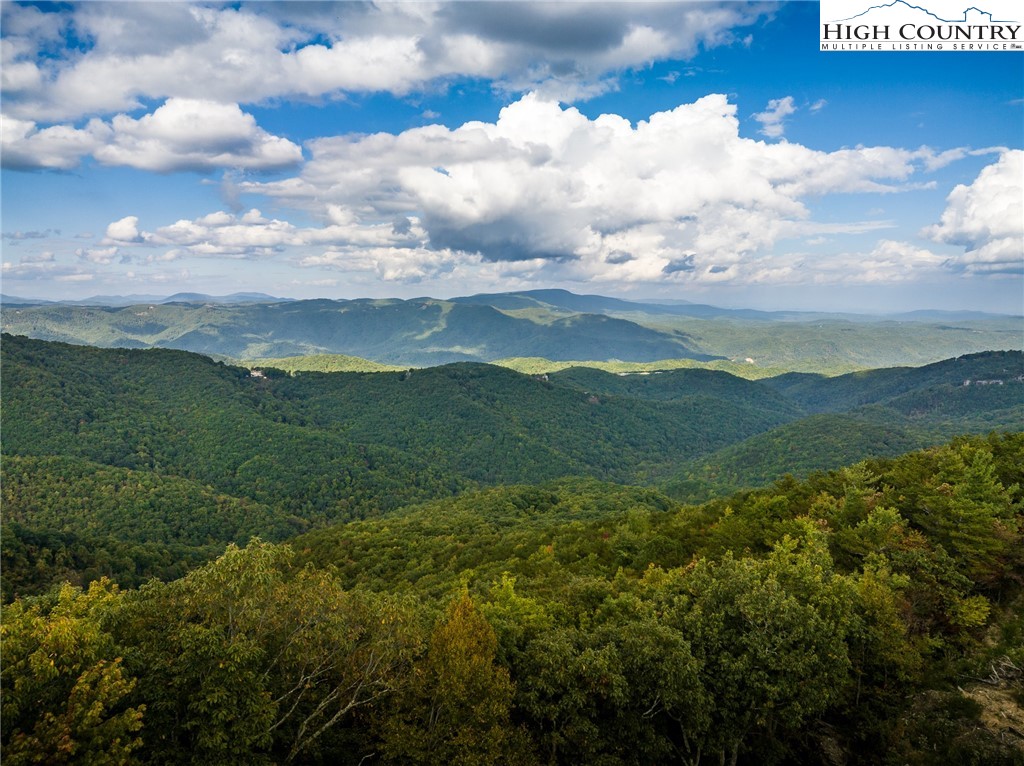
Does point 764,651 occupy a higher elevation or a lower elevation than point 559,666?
lower

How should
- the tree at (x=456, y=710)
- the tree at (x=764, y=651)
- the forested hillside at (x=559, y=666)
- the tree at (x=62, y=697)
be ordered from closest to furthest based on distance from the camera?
the tree at (x=62, y=697) → the forested hillside at (x=559, y=666) → the tree at (x=456, y=710) → the tree at (x=764, y=651)

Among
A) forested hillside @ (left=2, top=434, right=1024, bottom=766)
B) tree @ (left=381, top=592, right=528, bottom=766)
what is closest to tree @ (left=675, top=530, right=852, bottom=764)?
forested hillside @ (left=2, top=434, right=1024, bottom=766)

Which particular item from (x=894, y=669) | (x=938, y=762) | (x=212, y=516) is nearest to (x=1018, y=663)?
(x=894, y=669)

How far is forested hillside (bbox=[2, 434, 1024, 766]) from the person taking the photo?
18.7 meters

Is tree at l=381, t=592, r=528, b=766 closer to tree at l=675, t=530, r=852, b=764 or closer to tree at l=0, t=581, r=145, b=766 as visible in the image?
tree at l=0, t=581, r=145, b=766

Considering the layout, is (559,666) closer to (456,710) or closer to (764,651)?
(456,710)

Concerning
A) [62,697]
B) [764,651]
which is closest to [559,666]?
[764,651]

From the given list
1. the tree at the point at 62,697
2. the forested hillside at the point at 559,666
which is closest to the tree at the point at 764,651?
the forested hillside at the point at 559,666

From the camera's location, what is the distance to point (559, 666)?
25.7 metres

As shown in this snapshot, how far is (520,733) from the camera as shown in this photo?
24.6 metres

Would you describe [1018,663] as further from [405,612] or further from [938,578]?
[405,612]

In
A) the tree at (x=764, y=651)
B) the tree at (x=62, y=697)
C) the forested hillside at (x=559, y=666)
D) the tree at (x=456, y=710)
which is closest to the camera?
the tree at (x=62, y=697)

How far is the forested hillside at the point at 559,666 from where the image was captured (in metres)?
18.7

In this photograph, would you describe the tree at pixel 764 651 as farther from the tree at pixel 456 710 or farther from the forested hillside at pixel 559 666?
the tree at pixel 456 710
